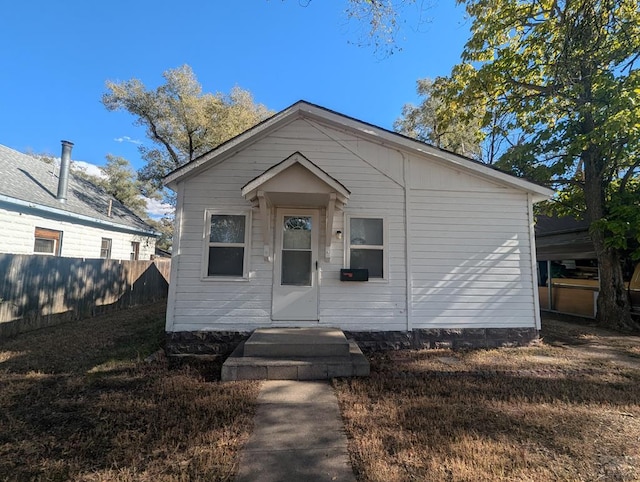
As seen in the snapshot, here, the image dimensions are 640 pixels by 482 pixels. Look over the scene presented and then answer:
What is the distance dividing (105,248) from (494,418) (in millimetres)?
15006

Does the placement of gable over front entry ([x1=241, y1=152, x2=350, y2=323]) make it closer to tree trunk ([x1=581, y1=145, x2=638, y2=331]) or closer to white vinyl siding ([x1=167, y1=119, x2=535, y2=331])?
white vinyl siding ([x1=167, y1=119, x2=535, y2=331])

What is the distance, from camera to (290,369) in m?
4.52

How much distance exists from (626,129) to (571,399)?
7035mm

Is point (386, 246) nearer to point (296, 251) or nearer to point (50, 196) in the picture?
point (296, 251)

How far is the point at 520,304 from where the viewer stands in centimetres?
638

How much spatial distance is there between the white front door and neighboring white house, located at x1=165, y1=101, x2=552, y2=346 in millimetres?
19

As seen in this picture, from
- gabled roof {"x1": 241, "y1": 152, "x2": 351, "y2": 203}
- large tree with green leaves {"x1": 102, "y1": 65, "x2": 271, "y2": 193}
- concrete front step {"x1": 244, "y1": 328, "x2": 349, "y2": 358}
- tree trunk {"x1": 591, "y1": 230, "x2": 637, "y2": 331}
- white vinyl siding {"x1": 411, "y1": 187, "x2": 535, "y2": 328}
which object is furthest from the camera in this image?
large tree with green leaves {"x1": 102, "y1": 65, "x2": 271, "y2": 193}

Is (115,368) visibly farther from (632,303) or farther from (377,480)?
(632,303)

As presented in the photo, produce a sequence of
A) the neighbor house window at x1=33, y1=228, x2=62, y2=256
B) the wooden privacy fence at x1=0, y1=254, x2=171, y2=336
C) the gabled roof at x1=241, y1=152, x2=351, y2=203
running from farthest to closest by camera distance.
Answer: the neighbor house window at x1=33, y1=228, x2=62, y2=256 < the wooden privacy fence at x1=0, y1=254, x2=171, y2=336 < the gabled roof at x1=241, y1=152, x2=351, y2=203

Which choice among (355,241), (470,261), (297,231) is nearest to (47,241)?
(297,231)

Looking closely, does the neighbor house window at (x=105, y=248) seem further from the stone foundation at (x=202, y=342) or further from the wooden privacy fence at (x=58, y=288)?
the stone foundation at (x=202, y=342)

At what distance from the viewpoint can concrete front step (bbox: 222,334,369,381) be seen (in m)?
4.43


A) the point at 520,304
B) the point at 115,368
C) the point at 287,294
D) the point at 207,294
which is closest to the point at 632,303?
the point at 520,304

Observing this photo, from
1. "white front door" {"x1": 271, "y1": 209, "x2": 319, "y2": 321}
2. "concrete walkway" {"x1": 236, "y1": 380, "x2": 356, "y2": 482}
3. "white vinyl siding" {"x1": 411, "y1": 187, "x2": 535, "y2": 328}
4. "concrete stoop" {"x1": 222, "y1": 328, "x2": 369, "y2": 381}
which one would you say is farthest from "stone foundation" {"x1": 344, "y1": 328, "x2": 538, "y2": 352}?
"concrete walkway" {"x1": 236, "y1": 380, "x2": 356, "y2": 482}
